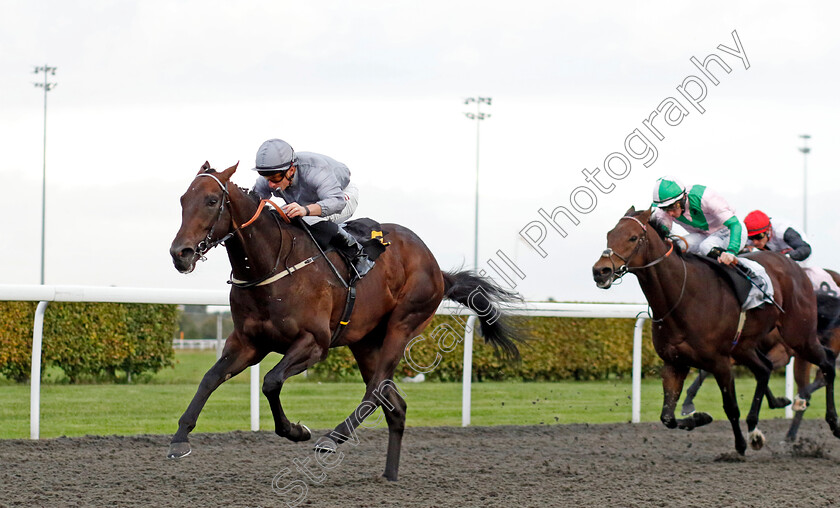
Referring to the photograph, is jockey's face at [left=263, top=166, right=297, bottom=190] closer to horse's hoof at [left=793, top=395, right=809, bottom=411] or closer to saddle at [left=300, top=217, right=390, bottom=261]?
saddle at [left=300, top=217, right=390, bottom=261]

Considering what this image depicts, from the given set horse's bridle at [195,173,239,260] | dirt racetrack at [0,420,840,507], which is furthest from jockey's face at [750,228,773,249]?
horse's bridle at [195,173,239,260]

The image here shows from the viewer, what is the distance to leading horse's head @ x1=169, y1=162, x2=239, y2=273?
3.94 meters

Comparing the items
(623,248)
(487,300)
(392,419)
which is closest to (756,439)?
(623,248)

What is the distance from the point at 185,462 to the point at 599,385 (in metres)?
6.23

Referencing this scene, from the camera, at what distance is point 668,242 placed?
19.9 ft

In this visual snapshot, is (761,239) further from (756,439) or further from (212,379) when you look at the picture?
(212,379)

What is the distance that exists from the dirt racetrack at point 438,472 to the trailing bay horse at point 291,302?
36 cm

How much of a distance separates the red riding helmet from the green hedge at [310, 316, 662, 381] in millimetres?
2036

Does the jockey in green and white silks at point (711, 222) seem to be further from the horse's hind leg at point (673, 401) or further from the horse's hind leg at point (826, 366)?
the horse's hind leg at point (826, 366)

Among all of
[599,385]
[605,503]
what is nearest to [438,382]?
[599,385]

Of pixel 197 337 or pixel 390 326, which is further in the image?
pixel 197 337

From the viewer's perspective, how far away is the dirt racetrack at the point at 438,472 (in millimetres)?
4504

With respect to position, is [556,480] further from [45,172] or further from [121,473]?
[45,172]

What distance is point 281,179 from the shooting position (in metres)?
4.77
